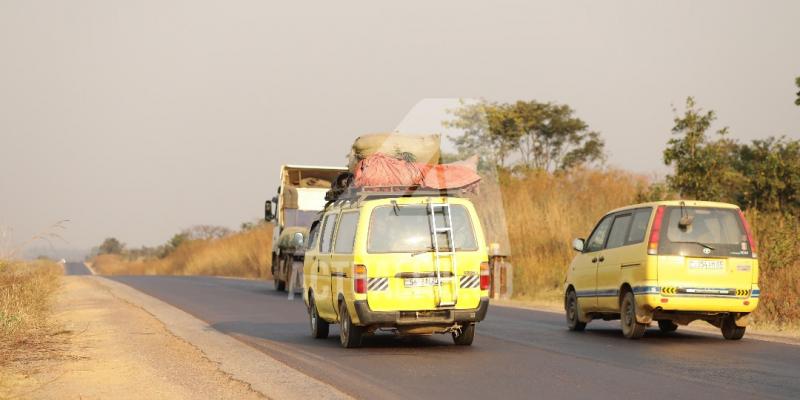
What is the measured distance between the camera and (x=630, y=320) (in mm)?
16547

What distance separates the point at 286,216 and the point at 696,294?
19.4 meters

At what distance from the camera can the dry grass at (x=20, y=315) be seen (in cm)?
1508

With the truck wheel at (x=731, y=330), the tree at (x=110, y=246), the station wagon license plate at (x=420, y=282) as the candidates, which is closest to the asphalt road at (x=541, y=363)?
the truck wheel at (x=731, y=330)

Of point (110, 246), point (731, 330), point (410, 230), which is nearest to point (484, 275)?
point (410, 230)

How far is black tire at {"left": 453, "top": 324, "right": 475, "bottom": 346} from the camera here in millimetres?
15547

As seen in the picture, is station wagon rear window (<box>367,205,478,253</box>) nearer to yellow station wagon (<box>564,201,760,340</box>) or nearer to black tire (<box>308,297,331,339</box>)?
black tire (<box>308,297,331,339</box>)

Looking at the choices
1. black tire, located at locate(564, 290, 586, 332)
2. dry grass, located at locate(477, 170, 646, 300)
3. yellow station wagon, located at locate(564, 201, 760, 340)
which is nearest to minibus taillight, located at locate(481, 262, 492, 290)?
yellow station wagon, located at locate(564, 201, 760, 340)

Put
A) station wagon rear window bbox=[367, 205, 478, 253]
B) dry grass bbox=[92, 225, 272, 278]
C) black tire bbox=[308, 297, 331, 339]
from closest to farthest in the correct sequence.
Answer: station wagon rear window bbox=[367, 205, 478, 253]
black tire bbox=[308, 297, 331, 339]
dry grass bbox=[92, 225, 272, 278]

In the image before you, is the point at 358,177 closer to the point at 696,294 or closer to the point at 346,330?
the point at 346,330

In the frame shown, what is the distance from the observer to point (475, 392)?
35.2ft

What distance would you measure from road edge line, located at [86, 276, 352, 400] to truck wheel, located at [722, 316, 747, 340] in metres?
6.83

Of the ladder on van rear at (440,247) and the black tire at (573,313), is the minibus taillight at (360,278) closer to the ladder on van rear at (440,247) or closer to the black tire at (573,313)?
the ladder on van rear at (440,247)

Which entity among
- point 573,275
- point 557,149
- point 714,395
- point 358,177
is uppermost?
point 557,149

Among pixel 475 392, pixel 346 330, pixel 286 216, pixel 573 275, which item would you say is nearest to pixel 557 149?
pixel 286 216
